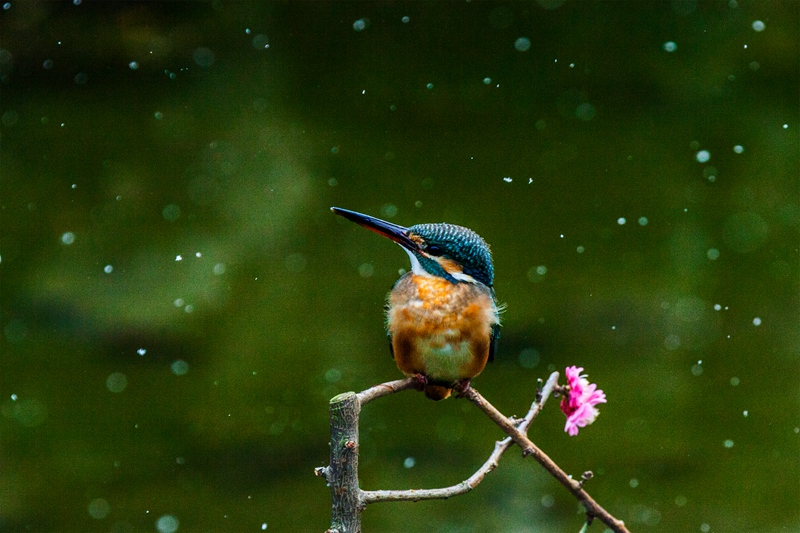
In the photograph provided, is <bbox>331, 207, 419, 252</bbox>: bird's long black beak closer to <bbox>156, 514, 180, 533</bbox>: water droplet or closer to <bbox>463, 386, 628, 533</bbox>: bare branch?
<bbox>463, 386, 628, 533</bbox>: bare branch

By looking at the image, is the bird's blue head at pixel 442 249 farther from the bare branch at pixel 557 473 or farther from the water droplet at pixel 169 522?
the water droplet at pixel 169 522

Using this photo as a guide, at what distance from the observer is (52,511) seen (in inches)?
101

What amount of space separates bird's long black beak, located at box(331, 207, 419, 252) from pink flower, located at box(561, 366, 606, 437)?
0.75 ft

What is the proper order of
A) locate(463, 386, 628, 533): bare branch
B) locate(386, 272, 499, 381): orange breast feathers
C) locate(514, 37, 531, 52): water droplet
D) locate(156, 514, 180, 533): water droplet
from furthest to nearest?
locate(156, 514, 180, 533): water droplet, locate(514, 37, 531, 52): water droplet, locate(386, 272, 499, 381): orange breast feathers, locate(463, 386, 628, 533): bare branch

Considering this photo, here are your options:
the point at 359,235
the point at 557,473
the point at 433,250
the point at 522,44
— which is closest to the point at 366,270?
the point at 359,235

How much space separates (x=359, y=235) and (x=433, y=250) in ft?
4.75

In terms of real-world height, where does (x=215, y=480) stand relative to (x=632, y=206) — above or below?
below

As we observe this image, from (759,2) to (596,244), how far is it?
0.80 meters

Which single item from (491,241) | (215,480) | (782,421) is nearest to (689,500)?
(782,421)

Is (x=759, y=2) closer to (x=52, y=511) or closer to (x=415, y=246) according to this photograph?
(x=415, y=246)

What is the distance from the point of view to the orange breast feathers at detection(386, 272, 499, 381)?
0.99m

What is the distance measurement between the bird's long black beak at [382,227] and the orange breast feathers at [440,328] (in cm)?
4

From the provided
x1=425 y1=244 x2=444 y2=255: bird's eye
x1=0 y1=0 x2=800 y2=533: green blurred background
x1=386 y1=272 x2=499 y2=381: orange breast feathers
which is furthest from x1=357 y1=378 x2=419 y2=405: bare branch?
x1=0 y1=0 x2=800 y2=533: green blurred background

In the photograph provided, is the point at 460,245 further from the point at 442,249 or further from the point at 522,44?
the point at 522,44
